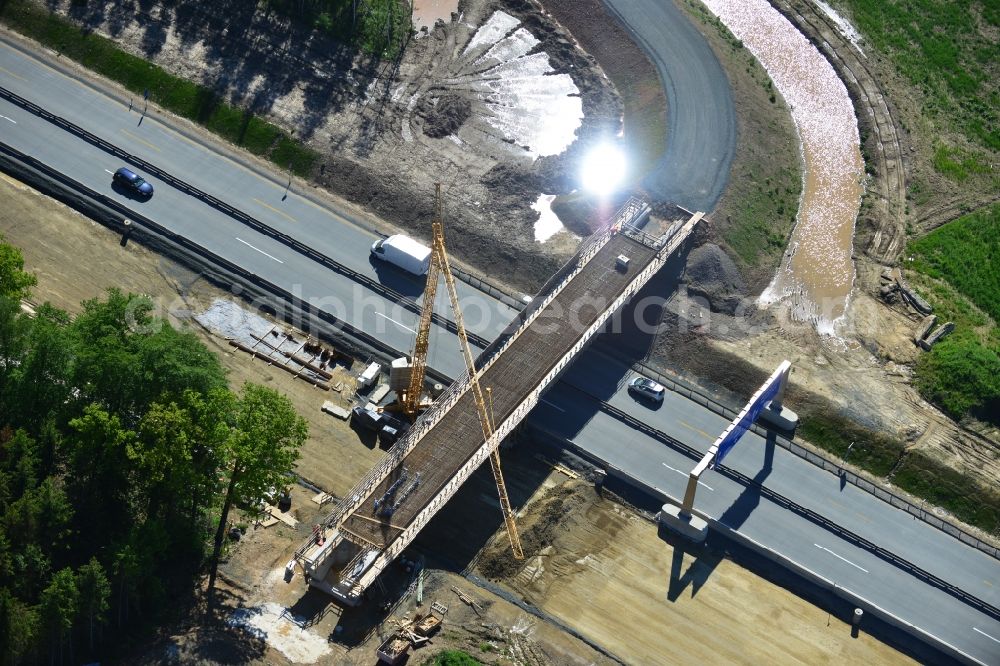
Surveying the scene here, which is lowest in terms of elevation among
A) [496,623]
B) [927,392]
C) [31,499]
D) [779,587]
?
[31,499]

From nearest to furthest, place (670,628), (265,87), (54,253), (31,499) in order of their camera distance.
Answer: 1. (31,499)
2. (670,628)
3. (54,253)
4. (265,87)

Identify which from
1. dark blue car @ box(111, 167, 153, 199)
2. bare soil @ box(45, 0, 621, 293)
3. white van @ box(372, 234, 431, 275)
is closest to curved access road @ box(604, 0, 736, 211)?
bare soil @ box(45, 0, 621, 293)

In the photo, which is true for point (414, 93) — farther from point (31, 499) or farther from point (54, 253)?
point (31, 499)

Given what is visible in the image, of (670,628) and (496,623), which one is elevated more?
(670,628)

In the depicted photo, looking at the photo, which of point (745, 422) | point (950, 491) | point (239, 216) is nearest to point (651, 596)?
point (745, 422)

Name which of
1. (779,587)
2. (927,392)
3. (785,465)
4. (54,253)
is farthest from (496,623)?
(54,253)

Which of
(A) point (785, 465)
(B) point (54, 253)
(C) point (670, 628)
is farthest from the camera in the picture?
(B) point (54, 253)

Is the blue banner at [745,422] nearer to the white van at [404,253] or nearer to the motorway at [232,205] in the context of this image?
the motorway at [232,205]

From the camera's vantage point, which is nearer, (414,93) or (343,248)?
(343,248)
